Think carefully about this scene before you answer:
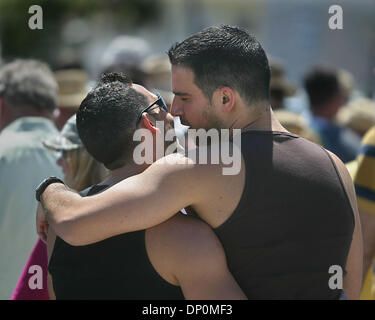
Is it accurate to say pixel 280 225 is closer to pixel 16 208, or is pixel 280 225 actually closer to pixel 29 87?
pixel 16 208

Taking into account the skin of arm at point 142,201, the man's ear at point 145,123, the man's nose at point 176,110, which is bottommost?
the skin of arm at point 142,201

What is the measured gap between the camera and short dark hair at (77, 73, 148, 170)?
7.58ft

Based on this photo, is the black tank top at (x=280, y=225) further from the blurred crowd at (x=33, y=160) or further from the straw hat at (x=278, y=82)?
the straw hat at (x=278, y=82)

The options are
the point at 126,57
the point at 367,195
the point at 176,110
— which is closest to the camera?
the point at 176,110

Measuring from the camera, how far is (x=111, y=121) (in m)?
2.31

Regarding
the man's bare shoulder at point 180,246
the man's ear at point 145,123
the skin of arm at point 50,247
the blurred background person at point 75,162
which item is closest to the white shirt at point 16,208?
the blurred background person at point 75,162

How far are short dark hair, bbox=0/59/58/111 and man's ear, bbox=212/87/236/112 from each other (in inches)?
78.4

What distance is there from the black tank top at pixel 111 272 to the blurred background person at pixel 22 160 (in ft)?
4.30

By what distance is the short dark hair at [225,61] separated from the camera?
2.21m

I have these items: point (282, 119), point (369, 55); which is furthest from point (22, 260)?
point (369, 55)

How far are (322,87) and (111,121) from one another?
474 cm

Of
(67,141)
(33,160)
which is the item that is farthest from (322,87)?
(67,141)

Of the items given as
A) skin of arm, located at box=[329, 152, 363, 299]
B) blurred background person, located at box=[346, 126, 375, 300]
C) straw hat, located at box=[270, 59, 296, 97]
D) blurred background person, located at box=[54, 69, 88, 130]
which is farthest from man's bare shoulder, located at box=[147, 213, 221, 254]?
straw hat, located at box=[270, 59, 296, 97]

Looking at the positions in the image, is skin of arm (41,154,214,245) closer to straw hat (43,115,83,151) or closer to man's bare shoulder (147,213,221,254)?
man's bare shoulder (147,213,221,254)
